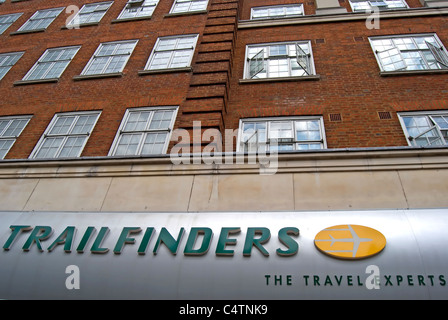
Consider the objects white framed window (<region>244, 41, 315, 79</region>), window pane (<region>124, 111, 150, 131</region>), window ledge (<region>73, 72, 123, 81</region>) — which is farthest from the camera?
window ledge (<region>73, 72, 123, 81</region>)

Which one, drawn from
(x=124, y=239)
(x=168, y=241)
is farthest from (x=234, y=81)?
(x=124, y=239)

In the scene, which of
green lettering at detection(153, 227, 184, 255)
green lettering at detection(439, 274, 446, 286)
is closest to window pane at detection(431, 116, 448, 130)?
green lettering at detection(439, 274, 446, 286)

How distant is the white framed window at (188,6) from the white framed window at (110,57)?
2.92 metres

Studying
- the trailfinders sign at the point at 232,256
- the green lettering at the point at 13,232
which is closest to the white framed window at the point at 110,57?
the green lettering at the point at 13,232

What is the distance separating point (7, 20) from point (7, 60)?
15.4 ft

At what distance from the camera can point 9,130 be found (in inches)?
374

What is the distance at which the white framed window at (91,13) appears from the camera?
13.7 meters

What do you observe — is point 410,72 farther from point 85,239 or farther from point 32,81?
point 32,81

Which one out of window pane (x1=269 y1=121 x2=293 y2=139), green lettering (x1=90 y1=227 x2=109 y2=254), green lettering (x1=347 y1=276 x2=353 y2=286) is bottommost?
green lettering (x1=347 y1=276 x2=353 y2=286)

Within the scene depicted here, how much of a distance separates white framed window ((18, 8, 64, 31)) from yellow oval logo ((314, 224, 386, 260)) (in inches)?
622

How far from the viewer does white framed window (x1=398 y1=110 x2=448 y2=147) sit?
→ 7285 mm

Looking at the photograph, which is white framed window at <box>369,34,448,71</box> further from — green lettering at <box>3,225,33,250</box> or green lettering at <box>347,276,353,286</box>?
green lettering at <box>3,225,33,250</box>
